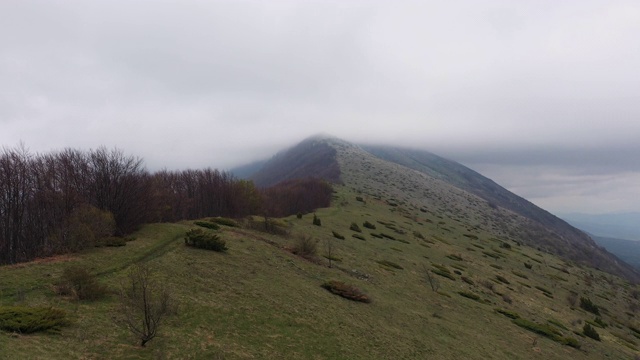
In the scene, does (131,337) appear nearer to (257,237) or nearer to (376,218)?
(257,237)

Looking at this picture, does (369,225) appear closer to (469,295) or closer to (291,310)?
(469,295)

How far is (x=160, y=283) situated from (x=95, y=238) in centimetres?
947

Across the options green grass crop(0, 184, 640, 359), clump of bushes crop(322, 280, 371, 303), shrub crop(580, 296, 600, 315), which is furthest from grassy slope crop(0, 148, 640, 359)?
shrub crop(580, 296, 600, 315)

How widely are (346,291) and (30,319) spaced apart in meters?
19.9

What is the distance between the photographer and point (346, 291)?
2862 centimetres

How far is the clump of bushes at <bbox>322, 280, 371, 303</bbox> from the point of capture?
2833cm

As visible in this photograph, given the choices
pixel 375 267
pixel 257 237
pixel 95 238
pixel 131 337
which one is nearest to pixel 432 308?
pixel 375 267

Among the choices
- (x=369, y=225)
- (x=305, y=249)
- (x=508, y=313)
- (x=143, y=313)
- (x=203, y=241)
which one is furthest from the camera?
(x=369, y=225)

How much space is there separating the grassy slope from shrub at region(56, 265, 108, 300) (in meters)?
0.58

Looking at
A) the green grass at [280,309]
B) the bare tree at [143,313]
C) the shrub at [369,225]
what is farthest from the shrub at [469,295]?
the bare tree at [143,313]

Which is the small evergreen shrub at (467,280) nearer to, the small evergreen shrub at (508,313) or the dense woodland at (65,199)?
the small evergreen shrub at (508,313)

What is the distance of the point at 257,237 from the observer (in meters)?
38.6

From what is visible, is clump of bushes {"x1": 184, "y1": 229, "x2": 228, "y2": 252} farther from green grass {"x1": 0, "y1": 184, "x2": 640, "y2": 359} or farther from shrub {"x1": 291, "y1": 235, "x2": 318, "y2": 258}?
shrub {"x1": 291, "y1": 235, "x2": 318, "y2": 258}

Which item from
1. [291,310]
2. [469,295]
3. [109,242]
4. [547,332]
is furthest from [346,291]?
[547,332]
